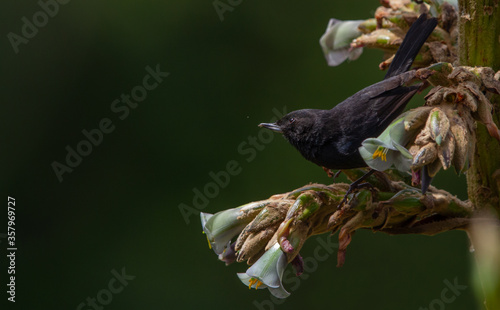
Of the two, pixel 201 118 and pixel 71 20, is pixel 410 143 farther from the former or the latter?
pixel 71 20

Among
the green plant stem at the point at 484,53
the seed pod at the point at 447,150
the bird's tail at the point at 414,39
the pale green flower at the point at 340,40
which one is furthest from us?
the pale green flower at the point at 340,40

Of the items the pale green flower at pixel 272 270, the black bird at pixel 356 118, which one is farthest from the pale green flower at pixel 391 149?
the black bird at pixel 356 118

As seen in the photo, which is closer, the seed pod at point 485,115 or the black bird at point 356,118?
the seed pod at point 485,115

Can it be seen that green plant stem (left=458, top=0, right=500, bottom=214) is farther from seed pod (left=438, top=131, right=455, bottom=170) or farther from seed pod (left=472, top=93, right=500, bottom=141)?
seed pod (left=438, top=131, right=455, bottom=170)

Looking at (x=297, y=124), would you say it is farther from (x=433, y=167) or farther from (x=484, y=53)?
(x=433, y=167)

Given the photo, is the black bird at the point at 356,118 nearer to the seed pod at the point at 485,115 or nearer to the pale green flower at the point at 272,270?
the seed pod at the point at 485,115

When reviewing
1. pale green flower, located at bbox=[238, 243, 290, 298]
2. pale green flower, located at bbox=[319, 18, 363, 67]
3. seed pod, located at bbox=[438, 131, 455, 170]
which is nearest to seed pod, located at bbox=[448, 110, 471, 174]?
seed pod, located at bbox=[438, 131, 455, 170]

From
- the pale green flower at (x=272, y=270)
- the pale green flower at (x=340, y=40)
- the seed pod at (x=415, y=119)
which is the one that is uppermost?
the pale green flower at (x=340, y=40)
